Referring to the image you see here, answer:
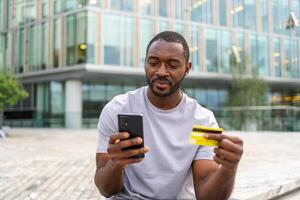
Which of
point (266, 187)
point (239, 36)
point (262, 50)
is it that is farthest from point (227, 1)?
point (266, 187)

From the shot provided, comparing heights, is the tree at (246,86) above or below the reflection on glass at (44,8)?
below

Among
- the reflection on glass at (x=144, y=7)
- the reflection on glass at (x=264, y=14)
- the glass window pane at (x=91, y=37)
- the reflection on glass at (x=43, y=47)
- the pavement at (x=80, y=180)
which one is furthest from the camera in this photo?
the reflection on glass at (x=264, y=14)

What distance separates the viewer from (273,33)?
1359 inches

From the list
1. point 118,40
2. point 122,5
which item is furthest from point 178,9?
point 118,40

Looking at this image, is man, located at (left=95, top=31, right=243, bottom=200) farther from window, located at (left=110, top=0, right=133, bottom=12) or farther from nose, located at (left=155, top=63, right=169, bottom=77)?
window, located at (left=110, top=0, right=133, bottom=12)

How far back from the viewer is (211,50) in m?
31.7

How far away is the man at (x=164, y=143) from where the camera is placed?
6.27 feet

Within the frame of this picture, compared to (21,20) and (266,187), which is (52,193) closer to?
(266,187)

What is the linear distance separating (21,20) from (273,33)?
21760 mm

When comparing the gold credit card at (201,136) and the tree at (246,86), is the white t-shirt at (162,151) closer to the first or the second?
the gold credit card at (201,136)

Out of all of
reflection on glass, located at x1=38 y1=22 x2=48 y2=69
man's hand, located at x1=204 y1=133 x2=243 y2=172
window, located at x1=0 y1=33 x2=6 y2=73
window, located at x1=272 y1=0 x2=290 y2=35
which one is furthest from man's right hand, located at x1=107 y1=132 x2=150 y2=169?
window, located at x1=272 y1=0 x2=290 y2=35

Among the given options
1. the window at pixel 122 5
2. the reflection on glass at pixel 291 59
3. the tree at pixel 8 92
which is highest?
the window at pixel 122 5

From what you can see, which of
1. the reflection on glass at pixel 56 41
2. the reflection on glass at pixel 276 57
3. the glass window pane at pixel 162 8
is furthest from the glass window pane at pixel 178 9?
the reflection on glass at pixel 276 57

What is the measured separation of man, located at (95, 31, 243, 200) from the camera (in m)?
1.91
